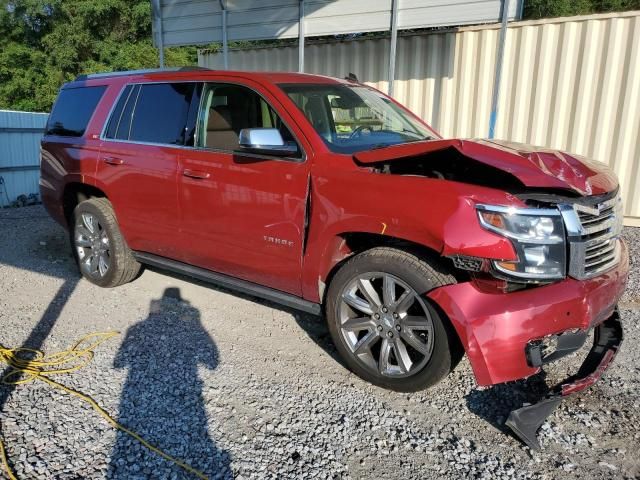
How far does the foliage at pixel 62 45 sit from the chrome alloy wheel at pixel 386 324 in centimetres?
2610

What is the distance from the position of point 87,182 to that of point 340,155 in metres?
2.94

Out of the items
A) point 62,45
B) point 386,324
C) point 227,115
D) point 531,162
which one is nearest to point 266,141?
point 227,115

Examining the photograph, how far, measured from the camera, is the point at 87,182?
16.9 ft

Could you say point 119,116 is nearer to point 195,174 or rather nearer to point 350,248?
point 195,174

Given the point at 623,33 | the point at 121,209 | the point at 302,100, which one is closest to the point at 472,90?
the point at 623,33

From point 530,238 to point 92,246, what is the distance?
426 centimetres

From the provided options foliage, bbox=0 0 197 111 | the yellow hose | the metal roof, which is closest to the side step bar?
the yellow hose

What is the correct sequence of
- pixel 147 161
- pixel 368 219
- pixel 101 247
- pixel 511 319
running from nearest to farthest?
1. pixel 511 319
2. pixel 368 219
3. pixel 147 161
4. pixel 101 247

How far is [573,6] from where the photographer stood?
2166 centimetres

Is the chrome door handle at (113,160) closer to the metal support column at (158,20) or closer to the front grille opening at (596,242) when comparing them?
the front grille opening at (596,242)

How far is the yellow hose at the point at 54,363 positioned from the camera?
327 centimetres

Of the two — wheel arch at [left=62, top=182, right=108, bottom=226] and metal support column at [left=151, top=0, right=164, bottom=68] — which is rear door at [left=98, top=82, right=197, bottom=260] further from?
metal support column at [left=151, top=0, right=164, bottom=68]

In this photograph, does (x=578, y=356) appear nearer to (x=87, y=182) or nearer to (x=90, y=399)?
(x=90, y=399)

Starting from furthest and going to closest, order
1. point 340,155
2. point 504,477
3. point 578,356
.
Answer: point 578,356
point 340,155
point 504,477
